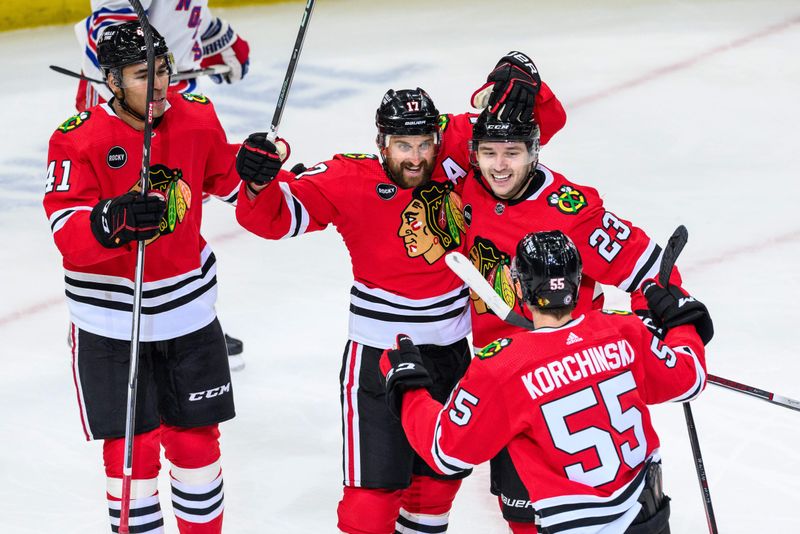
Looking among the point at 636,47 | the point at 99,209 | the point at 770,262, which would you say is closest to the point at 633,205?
the point at 770,262

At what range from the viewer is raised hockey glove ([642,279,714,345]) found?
283 cm

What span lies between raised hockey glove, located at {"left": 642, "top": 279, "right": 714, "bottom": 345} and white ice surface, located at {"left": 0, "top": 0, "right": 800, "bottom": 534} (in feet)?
3.24

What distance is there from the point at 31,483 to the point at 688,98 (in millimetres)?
3893

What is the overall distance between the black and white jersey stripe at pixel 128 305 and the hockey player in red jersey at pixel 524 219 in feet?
2.34

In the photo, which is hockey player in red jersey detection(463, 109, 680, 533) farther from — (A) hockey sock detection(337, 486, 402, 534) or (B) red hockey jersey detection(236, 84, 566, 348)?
(A) hockey sock detection(337, 486, 402, 534)

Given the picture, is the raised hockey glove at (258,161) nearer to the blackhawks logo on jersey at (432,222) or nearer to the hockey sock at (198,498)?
the blackhawks logo on jersey at (432,222)

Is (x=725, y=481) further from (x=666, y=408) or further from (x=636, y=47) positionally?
(x=636, y=47)

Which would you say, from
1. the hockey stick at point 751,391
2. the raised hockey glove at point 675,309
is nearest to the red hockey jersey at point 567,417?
the raised hockey glove at point 675,309

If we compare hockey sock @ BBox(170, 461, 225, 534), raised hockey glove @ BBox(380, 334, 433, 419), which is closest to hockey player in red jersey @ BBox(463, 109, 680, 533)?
raised hockey glove @ BBox(380, 334, 433, 419)

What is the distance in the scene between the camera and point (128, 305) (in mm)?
3250

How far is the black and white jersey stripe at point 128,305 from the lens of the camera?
10.6 ft

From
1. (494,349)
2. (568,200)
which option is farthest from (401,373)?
(568,200)

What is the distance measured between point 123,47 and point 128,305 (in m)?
0.60

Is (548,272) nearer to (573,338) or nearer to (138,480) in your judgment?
(573,338)
